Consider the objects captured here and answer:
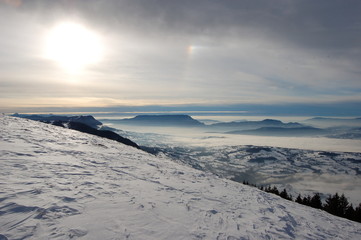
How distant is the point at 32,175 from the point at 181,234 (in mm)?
8559

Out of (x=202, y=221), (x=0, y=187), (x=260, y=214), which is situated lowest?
(x=260, y=214)

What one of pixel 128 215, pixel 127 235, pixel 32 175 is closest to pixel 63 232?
pixel 127 235

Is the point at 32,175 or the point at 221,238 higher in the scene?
the point at 32,175

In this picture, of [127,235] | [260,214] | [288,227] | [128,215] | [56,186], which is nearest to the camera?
[127,235]

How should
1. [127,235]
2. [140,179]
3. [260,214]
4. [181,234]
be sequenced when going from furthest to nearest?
[140,179], [260,214], [181,234], [127,235]

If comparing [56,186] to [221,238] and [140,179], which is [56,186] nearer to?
[140,179]

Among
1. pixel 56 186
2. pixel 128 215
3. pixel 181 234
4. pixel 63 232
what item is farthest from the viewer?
pixel 56 186

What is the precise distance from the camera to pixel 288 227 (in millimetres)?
10156

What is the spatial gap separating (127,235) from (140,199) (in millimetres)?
3579

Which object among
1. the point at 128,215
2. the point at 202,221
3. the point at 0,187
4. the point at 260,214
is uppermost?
the point at 0,187

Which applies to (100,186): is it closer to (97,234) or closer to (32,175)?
(32,175)

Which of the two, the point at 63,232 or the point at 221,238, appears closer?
the point at 63,232

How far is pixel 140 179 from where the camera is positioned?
555 inches

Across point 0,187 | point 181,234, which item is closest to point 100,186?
point 0,187
